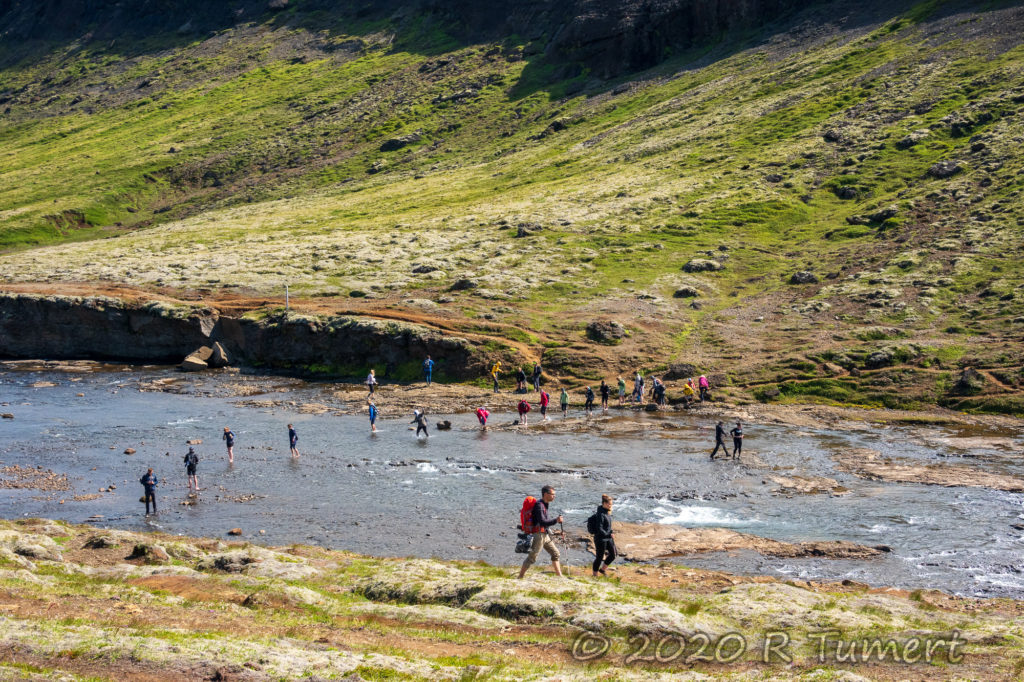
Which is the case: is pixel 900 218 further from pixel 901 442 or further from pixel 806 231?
pixel 901 442

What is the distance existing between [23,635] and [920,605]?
1942 centimetres

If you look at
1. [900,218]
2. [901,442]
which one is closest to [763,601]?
[901,442]

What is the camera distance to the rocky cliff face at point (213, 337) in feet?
204

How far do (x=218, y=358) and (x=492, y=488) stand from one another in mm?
40163

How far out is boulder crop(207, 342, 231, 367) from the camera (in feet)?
223

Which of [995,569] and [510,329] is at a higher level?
[510,329]

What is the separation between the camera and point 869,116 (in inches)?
4124

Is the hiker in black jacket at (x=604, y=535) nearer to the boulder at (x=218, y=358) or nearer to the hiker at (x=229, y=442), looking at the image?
the hiker at (x=229, y=442)

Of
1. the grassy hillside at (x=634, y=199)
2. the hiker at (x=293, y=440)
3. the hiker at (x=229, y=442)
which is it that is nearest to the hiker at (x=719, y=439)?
the grassy hillside at (x=634, y=199)

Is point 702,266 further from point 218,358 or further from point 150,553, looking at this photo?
point 150,553

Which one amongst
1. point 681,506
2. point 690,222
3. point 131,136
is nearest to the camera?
point 681,506

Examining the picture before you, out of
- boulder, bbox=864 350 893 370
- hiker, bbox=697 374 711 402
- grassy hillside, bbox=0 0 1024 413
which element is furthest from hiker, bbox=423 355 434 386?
boulder, bbox=864 350 893 370

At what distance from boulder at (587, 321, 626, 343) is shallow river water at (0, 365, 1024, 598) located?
12392 mm

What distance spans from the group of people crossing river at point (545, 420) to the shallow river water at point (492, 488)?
2.68 ft
